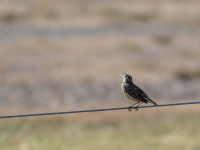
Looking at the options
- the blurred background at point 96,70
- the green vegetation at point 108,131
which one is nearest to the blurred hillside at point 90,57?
the blurred background at point 96,70

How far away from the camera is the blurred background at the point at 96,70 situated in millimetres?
18547

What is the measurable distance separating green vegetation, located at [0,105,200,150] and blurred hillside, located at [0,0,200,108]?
13.9ft

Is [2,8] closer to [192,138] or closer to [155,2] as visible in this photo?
[155,2]

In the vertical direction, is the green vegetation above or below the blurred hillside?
below

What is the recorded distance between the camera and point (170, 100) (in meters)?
28.5

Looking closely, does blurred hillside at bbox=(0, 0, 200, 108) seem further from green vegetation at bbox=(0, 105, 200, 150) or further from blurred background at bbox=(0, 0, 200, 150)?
green vegetation at bbox=(0, 105, 200, 150)

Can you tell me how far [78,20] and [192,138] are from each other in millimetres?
38944

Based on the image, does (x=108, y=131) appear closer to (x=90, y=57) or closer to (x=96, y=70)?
(x=96, y=70)

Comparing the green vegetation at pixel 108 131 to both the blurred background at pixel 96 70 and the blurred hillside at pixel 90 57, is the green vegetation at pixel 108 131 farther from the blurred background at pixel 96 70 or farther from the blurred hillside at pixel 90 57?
the blurred hillside at pixel 90 57

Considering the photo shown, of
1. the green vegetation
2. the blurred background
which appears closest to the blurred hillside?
the blurred background

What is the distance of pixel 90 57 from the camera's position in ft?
117

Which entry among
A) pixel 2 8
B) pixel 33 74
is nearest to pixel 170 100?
pixel 33 74

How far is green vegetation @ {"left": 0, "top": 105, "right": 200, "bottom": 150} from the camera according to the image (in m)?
16.9

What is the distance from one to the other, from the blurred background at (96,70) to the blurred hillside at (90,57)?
49 mm
